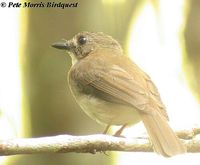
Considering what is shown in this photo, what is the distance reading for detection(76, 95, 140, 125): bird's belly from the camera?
77.8 inches

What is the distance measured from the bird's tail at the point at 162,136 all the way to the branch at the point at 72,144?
0.03 meters

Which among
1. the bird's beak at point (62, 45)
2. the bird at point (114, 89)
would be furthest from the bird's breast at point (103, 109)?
the bird's beak at point (62, 45)

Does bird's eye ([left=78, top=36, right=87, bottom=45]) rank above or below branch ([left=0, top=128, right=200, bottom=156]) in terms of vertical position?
above

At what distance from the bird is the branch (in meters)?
0.06

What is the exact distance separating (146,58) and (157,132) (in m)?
0.52

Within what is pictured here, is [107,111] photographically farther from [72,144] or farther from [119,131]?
[72,144]

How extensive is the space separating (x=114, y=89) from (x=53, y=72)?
272mm

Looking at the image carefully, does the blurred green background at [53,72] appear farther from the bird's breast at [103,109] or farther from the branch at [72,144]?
the branch at [72,144]

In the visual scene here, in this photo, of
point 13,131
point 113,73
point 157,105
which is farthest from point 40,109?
point 157,105

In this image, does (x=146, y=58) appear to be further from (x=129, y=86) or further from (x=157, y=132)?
(x=157, y=132)

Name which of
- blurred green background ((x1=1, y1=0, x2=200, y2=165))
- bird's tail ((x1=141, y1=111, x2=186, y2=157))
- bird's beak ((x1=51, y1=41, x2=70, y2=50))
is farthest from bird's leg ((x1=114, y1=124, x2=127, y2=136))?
bird's beak ((x1=51, y1=41, x2=70, y2=50))

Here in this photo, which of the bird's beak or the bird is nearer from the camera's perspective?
the bird

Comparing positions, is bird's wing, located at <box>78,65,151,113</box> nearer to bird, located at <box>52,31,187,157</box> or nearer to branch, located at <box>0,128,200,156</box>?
bird, located at <box>52,31,187,157</box>

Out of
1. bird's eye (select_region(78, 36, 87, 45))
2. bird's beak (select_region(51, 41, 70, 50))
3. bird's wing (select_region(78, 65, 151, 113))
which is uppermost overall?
bird's eye (select_region(78, 36, 87, 45))
